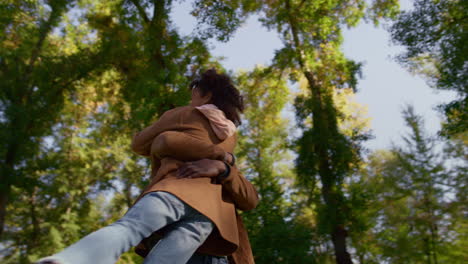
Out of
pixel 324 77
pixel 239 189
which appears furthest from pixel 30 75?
pixel 239 189

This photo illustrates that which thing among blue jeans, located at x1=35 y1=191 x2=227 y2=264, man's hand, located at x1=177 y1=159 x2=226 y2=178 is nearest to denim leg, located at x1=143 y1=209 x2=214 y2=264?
blue jeans, located at x1=35 y1=191 x2=227 y2=264

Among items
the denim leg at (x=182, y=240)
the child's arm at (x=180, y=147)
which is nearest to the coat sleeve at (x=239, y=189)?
the child's arm at (x=180, y=147)

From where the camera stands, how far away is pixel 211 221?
197 cm

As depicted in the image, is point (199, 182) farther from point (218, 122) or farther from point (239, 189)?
point (218, 122)

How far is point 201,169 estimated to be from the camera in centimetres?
204

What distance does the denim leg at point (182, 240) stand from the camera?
Result: 5.67ft

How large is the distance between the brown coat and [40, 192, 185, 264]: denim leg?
8cm

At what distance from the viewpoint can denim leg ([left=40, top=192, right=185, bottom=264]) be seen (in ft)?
4.47

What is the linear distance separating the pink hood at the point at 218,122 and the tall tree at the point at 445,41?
385 inches

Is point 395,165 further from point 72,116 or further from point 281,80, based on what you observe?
point 72,116

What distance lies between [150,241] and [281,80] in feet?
42.4

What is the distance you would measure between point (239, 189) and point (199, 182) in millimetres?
335

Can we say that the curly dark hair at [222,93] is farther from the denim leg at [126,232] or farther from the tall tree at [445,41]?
the tall tree at [445,41]

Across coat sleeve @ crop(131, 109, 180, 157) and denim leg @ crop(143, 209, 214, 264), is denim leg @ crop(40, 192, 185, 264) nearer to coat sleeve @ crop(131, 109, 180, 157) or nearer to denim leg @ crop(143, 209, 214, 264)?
denim leg @ crop(143, 209, 214, 264)
